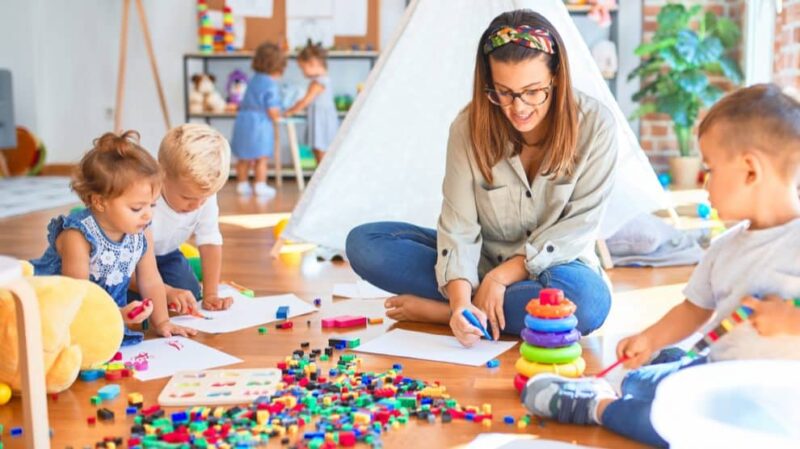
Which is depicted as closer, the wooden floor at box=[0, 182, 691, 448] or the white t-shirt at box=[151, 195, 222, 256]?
the wooden floor at box=[0, 182, 691, 448]

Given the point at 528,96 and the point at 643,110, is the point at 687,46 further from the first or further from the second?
the point at 528,96

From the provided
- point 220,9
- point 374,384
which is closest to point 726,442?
point 374,384

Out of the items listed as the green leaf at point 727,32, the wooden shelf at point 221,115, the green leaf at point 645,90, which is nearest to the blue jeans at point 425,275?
the green leaf at point 645,90

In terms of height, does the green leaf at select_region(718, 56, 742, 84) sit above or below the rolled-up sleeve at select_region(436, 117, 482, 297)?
above

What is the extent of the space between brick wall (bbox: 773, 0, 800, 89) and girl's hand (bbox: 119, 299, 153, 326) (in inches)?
104

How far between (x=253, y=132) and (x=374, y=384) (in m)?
3.60

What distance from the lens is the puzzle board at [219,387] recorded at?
1388 millimetres

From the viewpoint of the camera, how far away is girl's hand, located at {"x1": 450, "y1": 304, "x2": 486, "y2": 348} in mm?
1612

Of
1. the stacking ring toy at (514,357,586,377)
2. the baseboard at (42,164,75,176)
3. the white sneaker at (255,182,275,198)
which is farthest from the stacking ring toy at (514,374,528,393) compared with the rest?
the baseboard at (42,164,75,176)

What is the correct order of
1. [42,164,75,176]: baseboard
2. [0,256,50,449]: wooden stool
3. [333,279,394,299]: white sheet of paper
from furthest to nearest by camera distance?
[42,164,75,176]: baseboard < [333,279,394,299]: white sheet of paper < [0,256,50,449]: wooden stool

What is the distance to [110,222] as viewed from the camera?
1718 millimetres

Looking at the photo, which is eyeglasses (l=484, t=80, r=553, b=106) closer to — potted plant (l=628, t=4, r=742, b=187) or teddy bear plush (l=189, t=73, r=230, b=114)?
potted plant (l=628, t=4, r=742, b=187)

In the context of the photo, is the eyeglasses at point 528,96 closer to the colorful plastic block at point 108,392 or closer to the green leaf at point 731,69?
the colorful plastic block at point 108,392

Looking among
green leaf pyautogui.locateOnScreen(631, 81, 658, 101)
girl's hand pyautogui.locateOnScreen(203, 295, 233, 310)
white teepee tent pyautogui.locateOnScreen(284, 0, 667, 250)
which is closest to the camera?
girl's hand pyautogui.locateOnScreen(203, 295, 233, 310)
